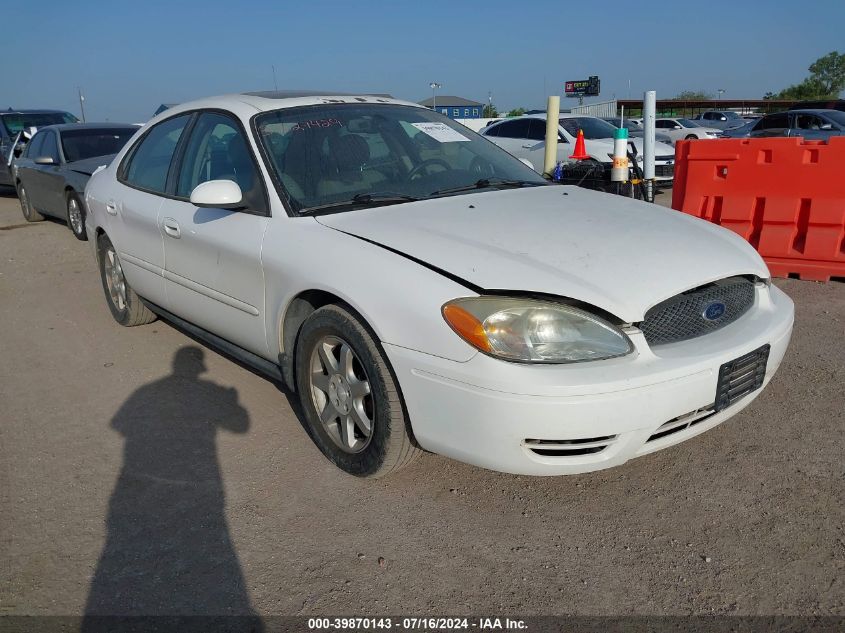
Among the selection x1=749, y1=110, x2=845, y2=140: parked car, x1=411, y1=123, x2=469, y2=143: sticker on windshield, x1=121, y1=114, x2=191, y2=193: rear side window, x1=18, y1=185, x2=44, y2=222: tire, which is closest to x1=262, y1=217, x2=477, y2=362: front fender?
x1=411, y1=123, x2=469, y2=143: sticker on windshield

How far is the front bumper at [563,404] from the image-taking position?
2371mm

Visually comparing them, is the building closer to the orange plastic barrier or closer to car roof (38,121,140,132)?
car roof (38,121,140,132)

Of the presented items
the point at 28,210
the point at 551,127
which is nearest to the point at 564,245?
the point at 551,127

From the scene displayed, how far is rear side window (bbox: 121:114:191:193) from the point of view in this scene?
4.24 metres

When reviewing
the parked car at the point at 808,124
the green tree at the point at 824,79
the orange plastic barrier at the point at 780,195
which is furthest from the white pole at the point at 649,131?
the green tree at the point at 824,79

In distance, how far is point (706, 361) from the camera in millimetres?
2537

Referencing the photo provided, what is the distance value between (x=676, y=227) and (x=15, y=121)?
14.9 metres

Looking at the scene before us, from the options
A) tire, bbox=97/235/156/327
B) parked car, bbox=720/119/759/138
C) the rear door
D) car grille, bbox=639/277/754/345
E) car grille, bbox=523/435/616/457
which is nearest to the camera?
car grille, bbox=523/435/616/457

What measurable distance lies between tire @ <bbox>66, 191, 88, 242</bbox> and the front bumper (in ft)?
25.1

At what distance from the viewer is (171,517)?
2838 millimetres

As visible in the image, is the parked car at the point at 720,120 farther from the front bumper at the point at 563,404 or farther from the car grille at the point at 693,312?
the front bumper at the point at 563,404

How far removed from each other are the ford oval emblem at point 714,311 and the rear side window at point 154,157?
3025 millimetres

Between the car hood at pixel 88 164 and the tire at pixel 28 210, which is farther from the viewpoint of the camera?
the tire at pixel 28 210

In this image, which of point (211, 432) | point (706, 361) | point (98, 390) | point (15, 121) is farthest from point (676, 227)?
point (15, 121)
